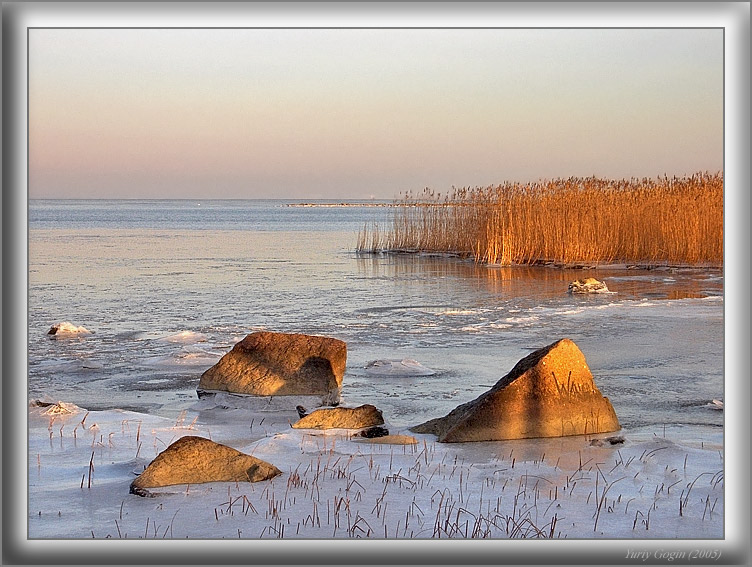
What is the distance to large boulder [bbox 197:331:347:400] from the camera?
5.64 m

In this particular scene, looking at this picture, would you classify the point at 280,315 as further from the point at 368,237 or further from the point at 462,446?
the point at 368,237

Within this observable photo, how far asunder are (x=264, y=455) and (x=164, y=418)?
1.04m

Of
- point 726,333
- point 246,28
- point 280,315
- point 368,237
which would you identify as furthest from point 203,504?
point 368,237

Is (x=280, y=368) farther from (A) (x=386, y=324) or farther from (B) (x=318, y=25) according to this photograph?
(A) (x=386, y=324)

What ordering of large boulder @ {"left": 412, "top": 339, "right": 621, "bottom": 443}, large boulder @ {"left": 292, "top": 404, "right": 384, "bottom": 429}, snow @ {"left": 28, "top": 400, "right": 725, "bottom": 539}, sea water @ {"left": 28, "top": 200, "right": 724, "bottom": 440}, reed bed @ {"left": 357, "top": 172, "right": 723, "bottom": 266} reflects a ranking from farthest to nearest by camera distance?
reed bed @ {"left": 357, "top": 172, "right": 723, "bottom": 266}, sea water @ {"left": 28, "top": 200, "right": 724, "bottom": 440}, large boulder @ {"left": 292, "top": 404, "right": 384, "bottom": 429}, large boulder @ {"left": 412, "top": 339, "right": 621, "bottom": 443}, snow @ {"left": 28, "top": 400, "right": 725, "bottom": 539}

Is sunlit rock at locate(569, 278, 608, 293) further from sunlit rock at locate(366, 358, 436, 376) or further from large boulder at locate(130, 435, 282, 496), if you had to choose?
large boulder at locate(130, 435, 282, 496)

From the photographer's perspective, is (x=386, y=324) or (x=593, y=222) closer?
(x=386, y=324)

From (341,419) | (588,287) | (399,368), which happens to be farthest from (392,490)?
(588,287)

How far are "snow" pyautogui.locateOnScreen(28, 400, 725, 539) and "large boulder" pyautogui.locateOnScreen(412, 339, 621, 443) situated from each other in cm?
8

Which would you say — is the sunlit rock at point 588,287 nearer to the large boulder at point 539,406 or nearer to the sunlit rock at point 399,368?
the sunlit rock at point 399,368

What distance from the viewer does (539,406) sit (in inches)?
184

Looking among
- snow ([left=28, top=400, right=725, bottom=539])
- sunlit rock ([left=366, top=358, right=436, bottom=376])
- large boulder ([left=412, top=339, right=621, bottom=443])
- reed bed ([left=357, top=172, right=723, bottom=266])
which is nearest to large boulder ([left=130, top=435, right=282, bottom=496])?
snow ([left=28, top=400, right=725, bottom=539])

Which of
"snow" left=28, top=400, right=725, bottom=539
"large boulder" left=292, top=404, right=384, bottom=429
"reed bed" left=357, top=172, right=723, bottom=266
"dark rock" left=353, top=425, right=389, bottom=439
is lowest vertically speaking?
"snow" left=28, top=400, right=725, bottom=539

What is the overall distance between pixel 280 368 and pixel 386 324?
10.6 ft
